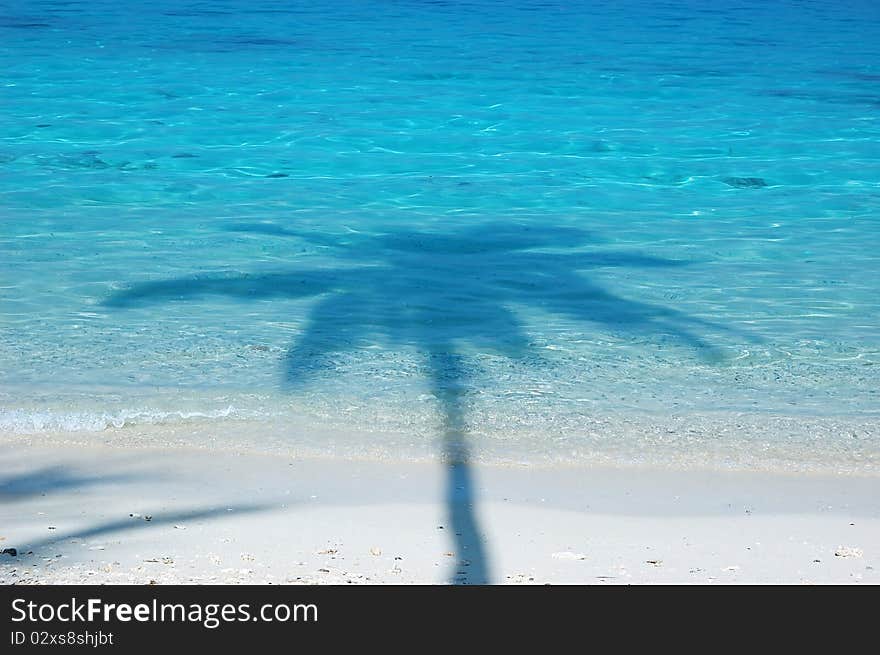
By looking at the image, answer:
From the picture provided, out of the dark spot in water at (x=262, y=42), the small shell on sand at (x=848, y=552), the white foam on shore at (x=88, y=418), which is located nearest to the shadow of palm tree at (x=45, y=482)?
the white foam on shore at (x=88, y=418)

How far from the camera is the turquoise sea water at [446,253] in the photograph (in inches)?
281

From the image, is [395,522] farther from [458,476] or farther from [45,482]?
[45,482]

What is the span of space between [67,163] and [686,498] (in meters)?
12.8

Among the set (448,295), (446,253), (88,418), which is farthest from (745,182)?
(88,418)

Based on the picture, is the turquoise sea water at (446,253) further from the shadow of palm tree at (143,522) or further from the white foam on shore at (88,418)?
the shadow of palm tree at (143,522)

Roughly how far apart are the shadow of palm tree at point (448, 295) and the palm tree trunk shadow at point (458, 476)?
1 centimetres

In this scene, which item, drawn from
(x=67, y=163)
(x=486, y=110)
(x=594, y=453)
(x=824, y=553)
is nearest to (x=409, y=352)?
(x=594, y=453)

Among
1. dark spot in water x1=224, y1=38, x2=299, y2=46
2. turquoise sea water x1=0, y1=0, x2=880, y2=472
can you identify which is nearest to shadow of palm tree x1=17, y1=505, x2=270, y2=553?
turquoise sea water x1=0, y1=0, x2=880, y2=472

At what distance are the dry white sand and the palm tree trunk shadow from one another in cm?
2

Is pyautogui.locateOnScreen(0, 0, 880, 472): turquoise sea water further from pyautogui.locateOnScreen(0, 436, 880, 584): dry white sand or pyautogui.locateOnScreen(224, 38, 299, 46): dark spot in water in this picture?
pyautogui.locateOnScreen(224, 38, 299, 46): dark spot in water

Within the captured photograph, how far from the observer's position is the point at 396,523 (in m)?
5.23

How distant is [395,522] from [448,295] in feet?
16.9

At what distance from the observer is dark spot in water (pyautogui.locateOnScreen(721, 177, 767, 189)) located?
1590 cm

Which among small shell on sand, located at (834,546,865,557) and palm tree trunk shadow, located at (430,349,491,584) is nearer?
palm tree trunk shadow, located at (430,349,491,584)
